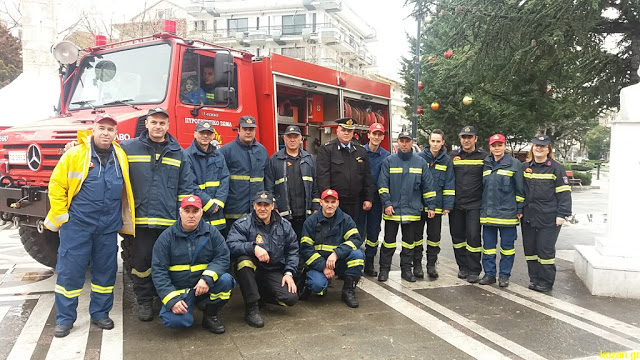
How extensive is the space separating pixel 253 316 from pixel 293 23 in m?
50.4

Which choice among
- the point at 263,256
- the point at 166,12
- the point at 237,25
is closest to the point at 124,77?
the point at 263,256

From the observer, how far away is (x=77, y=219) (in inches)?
140

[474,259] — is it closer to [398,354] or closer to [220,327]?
[398,354]

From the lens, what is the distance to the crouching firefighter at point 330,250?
441cm

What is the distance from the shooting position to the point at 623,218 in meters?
4.96


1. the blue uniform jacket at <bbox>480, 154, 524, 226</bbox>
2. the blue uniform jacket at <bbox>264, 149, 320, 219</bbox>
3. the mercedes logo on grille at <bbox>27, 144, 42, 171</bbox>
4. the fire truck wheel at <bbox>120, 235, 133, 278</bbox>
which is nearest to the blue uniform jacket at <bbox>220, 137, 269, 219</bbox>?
the blue uniform jacket at <bbox>264, 149, 320, 219</bbox>

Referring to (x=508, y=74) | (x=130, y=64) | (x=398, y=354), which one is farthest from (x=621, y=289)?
(x=130, y=64)

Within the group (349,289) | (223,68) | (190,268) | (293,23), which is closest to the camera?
(190,268)

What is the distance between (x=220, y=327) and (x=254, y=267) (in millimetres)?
607

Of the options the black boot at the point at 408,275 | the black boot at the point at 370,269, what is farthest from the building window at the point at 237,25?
the black boot at the point at 408,275

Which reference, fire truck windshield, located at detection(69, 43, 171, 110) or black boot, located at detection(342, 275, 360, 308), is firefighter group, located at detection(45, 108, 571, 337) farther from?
fire truck windshield, located at detection(69, 43, 171, 110)

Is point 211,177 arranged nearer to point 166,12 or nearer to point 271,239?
point 271,239

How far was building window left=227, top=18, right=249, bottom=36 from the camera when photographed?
167ft

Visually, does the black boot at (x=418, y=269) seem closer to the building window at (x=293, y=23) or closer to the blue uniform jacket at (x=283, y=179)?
the blue uniform jacket at (x=283, y=179)
